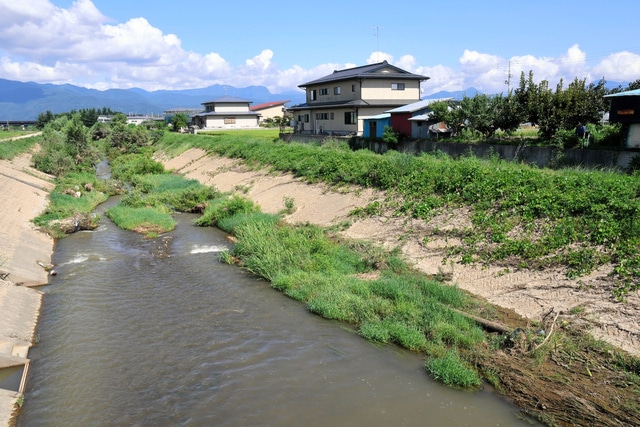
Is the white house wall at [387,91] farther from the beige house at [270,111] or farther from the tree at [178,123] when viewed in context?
the beige house at [270,111]

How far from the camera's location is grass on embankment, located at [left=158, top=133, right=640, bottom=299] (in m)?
12.9

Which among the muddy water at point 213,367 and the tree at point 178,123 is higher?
the tree at point 178,123

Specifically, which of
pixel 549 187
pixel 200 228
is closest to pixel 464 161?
pixel 549 187

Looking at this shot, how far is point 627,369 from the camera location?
9672mm

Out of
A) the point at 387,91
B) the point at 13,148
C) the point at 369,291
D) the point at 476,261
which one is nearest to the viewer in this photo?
the point at 369,291

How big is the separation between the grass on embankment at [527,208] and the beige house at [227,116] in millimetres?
65206

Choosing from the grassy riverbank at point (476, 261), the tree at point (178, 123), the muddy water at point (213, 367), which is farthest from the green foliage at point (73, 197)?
the tree at point (178, 123)

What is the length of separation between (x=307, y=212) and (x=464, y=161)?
307 inches

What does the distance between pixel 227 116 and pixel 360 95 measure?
46.5 m

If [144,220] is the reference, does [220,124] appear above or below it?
above

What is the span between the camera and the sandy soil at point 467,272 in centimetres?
1113

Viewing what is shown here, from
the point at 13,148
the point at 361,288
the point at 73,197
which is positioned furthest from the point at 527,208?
the point at 13,148

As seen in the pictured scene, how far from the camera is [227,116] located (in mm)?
84250

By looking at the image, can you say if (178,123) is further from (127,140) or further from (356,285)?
(356,285)
